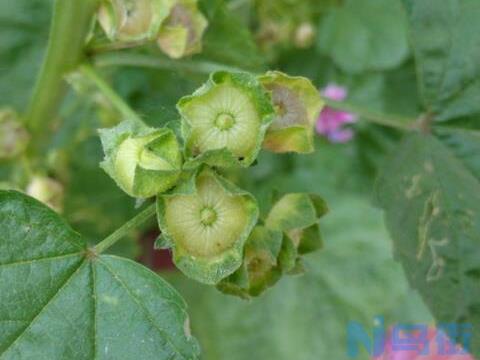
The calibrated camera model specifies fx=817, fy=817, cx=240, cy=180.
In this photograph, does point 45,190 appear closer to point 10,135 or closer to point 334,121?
point 10,135

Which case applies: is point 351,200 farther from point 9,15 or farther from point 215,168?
point 215,168

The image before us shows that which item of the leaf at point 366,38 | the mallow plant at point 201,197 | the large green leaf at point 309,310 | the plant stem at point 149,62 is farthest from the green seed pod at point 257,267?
the leaf at point 366,38

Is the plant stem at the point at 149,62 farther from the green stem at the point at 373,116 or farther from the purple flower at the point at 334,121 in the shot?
the purple flower at the point at 334,121

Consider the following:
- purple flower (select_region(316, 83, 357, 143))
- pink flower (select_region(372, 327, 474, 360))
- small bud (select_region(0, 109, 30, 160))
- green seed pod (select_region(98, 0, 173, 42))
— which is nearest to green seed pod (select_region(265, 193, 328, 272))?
green seed pod (select_region(98, 0, 173, 42))

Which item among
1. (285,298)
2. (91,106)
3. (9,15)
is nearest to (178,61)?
(91,106)

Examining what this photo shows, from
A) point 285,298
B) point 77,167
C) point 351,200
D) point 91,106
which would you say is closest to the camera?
point 91,106

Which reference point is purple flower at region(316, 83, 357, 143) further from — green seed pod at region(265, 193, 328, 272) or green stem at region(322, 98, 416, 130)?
green seed pod at region(265, 193, 328, 272)

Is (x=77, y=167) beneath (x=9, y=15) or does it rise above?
beneath
